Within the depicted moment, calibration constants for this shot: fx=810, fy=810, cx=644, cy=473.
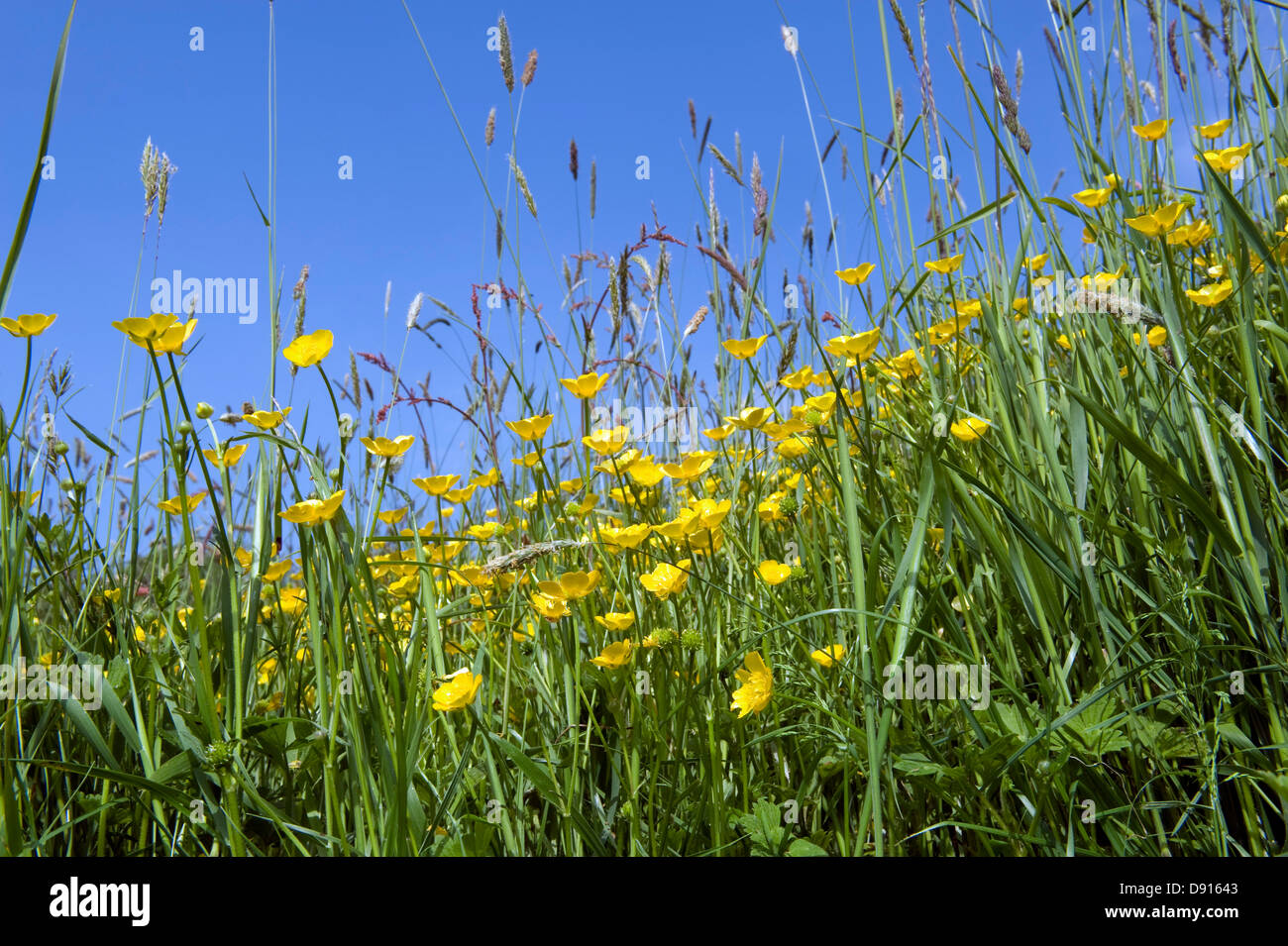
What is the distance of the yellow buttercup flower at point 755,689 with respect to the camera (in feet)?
3.43

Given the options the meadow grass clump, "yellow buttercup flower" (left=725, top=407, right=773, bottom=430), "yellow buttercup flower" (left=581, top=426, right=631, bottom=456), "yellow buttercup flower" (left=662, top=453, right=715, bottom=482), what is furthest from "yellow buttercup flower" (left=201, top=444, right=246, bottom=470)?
"yellow buttercup flower" (left=725, top=407, right=773, bottom=430)

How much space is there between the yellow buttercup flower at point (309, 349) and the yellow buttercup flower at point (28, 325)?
372mm

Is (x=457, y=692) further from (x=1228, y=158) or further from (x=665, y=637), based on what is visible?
(x=1228, y=158)

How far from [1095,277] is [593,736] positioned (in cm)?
132

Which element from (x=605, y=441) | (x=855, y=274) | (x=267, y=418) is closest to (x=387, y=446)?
(x=267, y=418)

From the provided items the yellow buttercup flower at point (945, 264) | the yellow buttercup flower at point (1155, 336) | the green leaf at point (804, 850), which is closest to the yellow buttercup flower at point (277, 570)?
the green leaf at point (804, 850)

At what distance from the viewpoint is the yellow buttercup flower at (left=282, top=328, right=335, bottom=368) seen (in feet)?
3.85

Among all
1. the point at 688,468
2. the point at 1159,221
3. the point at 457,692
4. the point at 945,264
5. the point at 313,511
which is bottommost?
the point at 457,692

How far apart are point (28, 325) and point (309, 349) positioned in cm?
43

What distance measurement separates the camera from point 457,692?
104 centimetres
